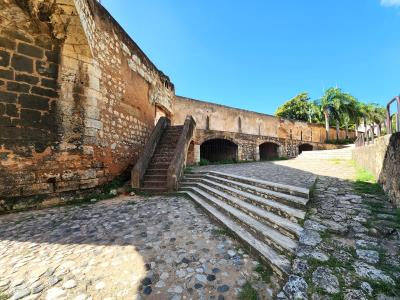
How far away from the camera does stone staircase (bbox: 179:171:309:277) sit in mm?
2383

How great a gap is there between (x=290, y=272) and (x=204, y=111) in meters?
16.1

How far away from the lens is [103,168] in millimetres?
5648

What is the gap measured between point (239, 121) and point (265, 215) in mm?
17051

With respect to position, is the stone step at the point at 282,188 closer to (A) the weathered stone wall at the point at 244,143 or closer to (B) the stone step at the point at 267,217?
(B) the stone step at the point at 267,217

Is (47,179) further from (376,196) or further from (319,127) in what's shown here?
(319,127)

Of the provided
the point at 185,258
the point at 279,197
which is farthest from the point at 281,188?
the point at 185,258

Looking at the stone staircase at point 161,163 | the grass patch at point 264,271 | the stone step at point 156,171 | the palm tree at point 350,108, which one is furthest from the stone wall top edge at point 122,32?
the palm tree at point 350,108

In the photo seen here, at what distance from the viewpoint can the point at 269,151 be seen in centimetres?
1927

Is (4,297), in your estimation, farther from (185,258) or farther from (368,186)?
(368,186)

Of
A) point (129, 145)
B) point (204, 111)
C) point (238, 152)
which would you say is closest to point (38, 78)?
point (129, 145)

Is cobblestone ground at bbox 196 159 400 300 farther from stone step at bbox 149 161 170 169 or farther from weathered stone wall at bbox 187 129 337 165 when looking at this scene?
weathered stone wall at bbox 187 129 337 165

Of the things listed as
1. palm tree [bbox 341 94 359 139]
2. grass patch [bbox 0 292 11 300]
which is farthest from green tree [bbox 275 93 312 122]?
grass patch [bbox 0 292 11 300]

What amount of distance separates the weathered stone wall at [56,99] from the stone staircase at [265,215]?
3.12 meters

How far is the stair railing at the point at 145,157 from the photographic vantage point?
6.10 m
